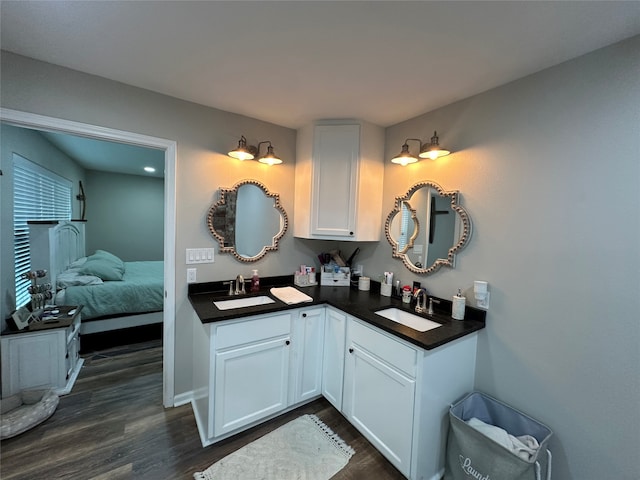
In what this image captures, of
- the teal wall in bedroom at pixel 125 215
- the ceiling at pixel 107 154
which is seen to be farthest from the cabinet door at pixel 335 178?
the teal wall in bedroom at pixel 125 215

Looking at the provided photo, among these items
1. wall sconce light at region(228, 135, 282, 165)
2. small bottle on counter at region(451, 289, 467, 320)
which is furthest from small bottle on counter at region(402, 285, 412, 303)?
wall sconce light at region(228, 135, 282, 165)

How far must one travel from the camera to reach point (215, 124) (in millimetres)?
2047

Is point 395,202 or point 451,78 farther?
point 395,202

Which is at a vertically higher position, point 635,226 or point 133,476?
point 635,226

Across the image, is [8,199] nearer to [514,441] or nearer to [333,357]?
[333,357]

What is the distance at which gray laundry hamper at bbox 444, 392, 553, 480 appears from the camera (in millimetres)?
1161

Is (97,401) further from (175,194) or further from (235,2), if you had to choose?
(235,2)

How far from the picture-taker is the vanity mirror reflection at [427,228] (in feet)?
5.81

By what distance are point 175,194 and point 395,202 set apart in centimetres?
177

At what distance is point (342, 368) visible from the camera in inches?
74.0

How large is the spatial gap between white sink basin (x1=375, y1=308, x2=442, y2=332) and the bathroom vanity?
5 centimetres

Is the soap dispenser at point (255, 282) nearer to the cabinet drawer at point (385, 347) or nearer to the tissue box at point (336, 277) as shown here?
the tissue box at point (336, 277)

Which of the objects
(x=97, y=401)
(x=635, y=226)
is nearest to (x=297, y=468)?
(x=97, y=401)

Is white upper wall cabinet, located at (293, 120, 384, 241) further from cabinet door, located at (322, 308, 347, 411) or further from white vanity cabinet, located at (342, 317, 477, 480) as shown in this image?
white vanity cabinet, located at (342, 317, 477, 480)
